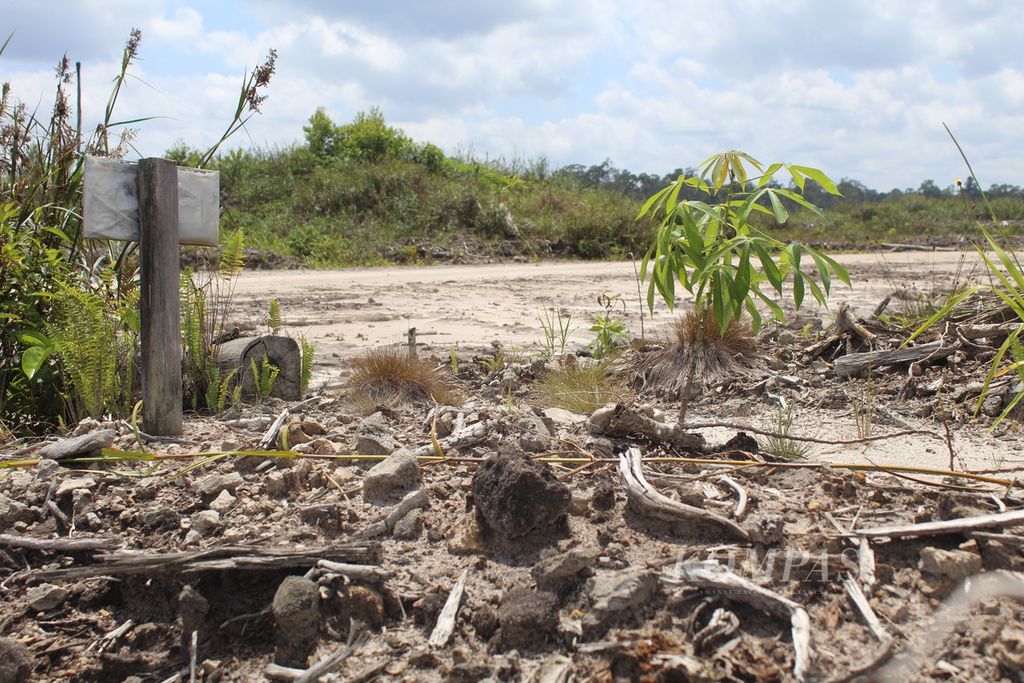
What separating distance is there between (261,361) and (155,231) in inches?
45.5

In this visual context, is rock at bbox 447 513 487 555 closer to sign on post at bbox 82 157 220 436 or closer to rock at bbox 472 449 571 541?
rock at bbox 472 449 571 541

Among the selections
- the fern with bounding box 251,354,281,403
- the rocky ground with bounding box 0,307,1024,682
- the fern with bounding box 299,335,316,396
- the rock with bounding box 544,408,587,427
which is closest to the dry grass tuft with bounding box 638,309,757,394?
the rock with bounding box 544,408,587,427

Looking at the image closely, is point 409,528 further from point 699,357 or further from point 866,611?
point 699,357

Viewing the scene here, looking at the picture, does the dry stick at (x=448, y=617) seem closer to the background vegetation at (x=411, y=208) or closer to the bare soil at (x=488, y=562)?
the bare soil at (x=488, y=562)

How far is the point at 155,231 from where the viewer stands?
3.58 m

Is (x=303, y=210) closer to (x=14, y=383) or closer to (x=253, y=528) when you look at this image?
(x=14, y=383)

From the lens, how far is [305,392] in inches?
185

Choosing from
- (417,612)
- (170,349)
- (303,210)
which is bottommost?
(417,612)

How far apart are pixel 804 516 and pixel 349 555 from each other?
1361 millimetres

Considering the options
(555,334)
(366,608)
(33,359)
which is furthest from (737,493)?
(555,334)

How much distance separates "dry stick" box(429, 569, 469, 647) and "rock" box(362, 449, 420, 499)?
22.4 inches

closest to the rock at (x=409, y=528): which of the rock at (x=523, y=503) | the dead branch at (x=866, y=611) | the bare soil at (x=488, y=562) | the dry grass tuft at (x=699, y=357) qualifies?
the bare soil at (x=488, y=562)

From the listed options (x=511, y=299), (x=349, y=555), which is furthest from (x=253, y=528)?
(x=511, y=299)

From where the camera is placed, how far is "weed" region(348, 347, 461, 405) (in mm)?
4496
